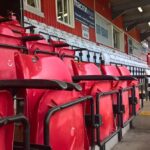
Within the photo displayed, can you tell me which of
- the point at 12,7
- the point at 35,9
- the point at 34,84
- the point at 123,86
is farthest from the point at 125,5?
the point at 34,84

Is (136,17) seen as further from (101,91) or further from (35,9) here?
(101,91)

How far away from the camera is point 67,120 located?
4.70 ft

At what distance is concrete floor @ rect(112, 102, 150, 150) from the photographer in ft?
8.74

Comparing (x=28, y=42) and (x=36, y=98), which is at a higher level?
(x=28, y=42)

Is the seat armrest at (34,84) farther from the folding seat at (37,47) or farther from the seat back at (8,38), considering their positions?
the folding seat at (37,47)

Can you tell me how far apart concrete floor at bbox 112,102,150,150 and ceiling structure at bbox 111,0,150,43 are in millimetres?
8065

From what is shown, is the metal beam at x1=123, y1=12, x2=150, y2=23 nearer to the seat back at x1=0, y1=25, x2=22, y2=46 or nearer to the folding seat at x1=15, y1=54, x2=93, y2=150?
the seat back at x1=0, y1=25, x2=22, y2=46

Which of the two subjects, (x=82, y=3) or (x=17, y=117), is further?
Answer: (x=82, y=3)

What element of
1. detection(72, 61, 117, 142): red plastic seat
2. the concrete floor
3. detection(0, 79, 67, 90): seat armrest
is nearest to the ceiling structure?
the concrete floor

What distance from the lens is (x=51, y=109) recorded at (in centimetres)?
128

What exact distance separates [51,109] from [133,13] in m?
13.6

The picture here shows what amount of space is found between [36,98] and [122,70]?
231cm

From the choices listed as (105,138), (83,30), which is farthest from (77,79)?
(83,30)

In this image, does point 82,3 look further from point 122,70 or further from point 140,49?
point 140,49
